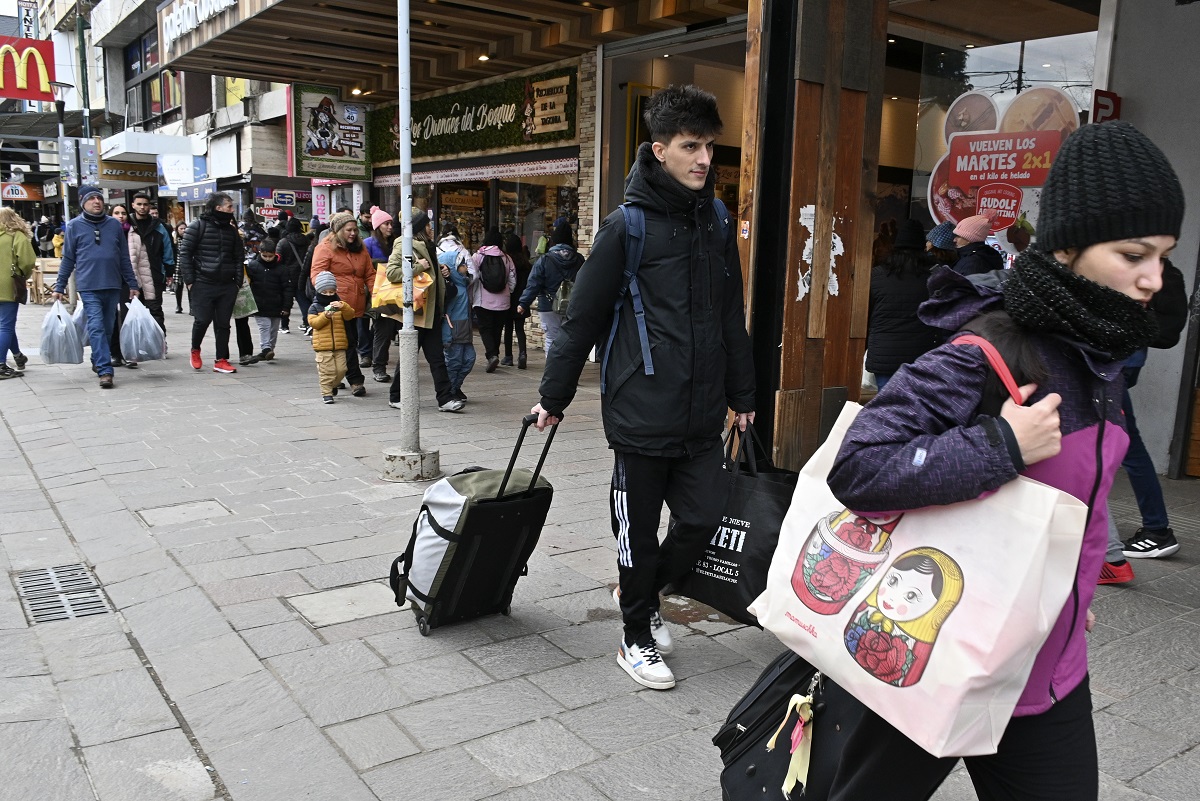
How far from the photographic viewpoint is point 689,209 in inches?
132

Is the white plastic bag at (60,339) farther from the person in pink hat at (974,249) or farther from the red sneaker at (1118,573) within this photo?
the red sneaker at (1118,573)

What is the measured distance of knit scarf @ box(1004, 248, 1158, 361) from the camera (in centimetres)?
160

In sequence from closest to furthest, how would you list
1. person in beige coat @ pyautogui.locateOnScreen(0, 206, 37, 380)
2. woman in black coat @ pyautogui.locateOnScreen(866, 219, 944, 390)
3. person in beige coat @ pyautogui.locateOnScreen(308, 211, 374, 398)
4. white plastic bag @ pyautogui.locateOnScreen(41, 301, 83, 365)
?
woman in black coat @ pyautogui.locateOnScreen(866, 219, 944, 390)
person in beige coat @ pyautogui.locateOnScreen(308, 211, 374, 398)
white plastic bag @ pyautogui.locateOnScreen(41, 301, 83, 365)
person in beige coat @ pyautogui.locateOnScreen(0, 206, 37, 380)

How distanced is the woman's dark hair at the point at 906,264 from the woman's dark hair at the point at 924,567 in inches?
187

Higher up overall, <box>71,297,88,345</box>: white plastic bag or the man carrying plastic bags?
the man carrying plastic bags

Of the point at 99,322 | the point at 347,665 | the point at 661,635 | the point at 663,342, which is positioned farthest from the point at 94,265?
the point at 663,342

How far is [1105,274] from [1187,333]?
5893mm

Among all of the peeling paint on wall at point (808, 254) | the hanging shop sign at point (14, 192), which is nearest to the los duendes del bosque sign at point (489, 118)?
the peeling paint on wall at point (808, 254)

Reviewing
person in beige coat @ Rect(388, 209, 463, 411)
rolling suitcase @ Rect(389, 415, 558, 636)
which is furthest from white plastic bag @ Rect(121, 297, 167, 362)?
rolling suitcase @ Rect(389, 415, 558, 636)

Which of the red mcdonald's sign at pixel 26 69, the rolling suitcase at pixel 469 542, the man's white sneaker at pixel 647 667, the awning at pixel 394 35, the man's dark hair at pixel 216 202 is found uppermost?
the red mcdonald's sign at pixel 26 69

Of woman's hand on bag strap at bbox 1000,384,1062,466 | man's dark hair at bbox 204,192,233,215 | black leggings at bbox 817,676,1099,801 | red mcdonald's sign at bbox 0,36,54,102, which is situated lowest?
black leggings at bbox 817,676,1099,801

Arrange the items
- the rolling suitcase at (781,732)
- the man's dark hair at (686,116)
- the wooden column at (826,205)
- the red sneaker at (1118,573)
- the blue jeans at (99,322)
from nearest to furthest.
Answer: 1. the rolling suitcase at (781,732)
2. the man's dark hair at (686,116)
3. the wooden column at (826,205)
4. the red sneaker at (1118,573)
5. the blue jeans at (99,322)

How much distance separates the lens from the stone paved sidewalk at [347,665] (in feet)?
9.87

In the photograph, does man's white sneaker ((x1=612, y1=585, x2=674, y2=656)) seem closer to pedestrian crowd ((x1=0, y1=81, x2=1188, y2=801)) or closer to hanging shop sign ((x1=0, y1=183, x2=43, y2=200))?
pedestrian crowd ((x1=0, y1=81, x2=1188, y2=801))
